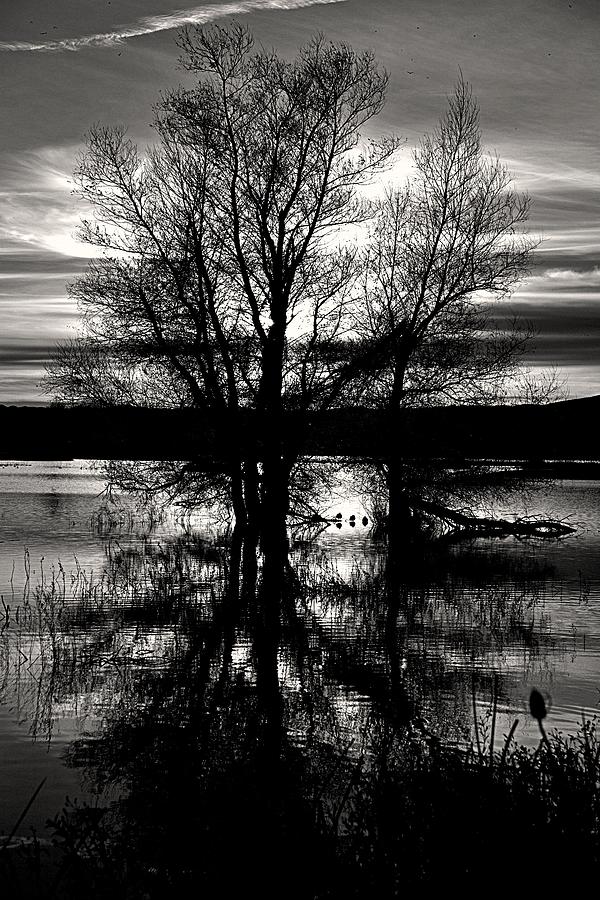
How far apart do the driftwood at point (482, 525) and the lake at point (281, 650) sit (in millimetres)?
3199

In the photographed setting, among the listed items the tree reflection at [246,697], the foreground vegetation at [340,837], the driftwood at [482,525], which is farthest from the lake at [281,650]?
the driftwood at [482,525]

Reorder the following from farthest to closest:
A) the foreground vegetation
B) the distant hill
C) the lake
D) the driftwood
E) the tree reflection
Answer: the driftwood → the distant hill → the lake → the tree reflection → the foreground vegetation

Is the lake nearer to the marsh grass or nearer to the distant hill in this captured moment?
the marsh grass

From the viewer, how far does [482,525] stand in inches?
1384

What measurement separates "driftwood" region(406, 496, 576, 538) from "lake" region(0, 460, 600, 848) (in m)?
3.20

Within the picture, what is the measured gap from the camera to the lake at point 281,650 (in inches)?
411

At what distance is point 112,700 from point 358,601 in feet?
29.4

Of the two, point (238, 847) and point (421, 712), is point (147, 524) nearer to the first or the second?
point (421, 712)

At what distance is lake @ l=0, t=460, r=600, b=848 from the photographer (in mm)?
10445

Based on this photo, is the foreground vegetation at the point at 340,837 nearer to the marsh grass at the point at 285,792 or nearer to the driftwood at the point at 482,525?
the marsh grass at the point at 285,792

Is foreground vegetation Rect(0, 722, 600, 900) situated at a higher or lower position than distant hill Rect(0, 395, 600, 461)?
lower

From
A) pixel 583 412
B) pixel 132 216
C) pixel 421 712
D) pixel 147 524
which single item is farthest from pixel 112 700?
pixel 583 412

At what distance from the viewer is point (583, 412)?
14275 centimetres

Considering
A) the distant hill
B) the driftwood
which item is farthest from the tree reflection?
the driftwood
